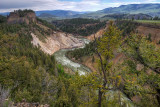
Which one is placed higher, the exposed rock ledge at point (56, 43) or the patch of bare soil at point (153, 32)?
the patch of bare soil at point (153, 32)

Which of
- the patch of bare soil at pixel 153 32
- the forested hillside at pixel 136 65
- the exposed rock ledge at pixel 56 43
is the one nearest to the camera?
the forested hillside at pixel 136 65

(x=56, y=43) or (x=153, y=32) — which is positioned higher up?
(x=153, y=32)

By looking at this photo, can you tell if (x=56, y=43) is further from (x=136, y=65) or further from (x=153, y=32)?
(x=136, y=65)

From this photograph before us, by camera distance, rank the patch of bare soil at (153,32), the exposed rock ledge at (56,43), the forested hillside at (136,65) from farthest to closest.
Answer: the exposed rock ledge at (56,43)
the patch of bare soil at (153,32)
the forested hillside at (136,65)

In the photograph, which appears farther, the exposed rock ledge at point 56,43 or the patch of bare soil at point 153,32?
the exposed rock ledge at point 56,43

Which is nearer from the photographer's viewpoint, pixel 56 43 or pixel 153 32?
pixel 153 32

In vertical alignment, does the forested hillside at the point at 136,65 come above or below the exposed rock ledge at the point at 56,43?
above

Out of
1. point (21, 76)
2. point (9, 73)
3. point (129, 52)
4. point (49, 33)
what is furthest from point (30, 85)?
point (49, 33)

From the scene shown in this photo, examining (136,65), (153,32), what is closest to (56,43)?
(153,32)

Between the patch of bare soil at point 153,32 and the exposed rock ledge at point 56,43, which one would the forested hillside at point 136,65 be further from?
the exposed rock ledge at point 56,43

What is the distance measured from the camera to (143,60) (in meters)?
9.01

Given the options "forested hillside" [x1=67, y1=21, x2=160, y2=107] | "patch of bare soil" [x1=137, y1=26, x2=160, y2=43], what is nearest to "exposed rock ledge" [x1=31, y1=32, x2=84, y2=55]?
"patch of bare soil" [x1=137, y1=26, x2=160, y2=43]

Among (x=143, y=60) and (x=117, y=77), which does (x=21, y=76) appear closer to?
(x=117, y=77)

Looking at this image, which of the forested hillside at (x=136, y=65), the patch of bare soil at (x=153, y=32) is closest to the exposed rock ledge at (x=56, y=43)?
the patch of bare soil at (x=153, y=32)
